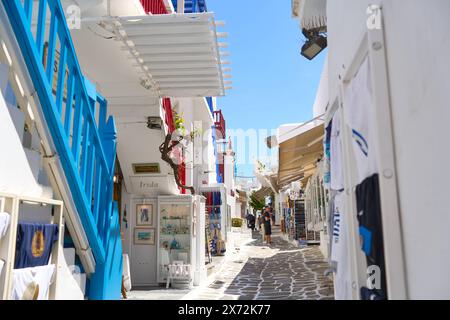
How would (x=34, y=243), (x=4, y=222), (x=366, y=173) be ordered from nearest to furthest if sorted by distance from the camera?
(x=366, y=173) < (x=4, y=222) < (x=34, y=243)

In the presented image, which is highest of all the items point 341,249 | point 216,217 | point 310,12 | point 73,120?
point 310,12

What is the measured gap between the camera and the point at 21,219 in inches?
159

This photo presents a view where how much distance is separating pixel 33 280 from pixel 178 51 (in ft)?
13.7

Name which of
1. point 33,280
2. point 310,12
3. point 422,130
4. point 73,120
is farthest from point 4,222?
point 310,12

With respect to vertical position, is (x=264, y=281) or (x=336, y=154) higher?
(x=336, y=154)

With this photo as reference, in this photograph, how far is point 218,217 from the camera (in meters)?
15.6

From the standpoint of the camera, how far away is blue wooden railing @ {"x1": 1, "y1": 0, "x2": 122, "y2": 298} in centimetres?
394

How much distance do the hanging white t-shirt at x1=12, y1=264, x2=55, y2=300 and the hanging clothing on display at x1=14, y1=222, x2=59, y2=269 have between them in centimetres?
7

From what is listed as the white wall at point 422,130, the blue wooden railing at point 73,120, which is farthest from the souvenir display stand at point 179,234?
the white wall at point 422,130

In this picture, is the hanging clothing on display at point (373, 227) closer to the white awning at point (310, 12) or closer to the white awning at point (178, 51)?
the white awning at point (178, 51)

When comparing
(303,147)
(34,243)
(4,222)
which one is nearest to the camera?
(4,222)

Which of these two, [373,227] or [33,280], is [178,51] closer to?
[33,280]

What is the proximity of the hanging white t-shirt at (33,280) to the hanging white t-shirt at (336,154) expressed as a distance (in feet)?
9.74
